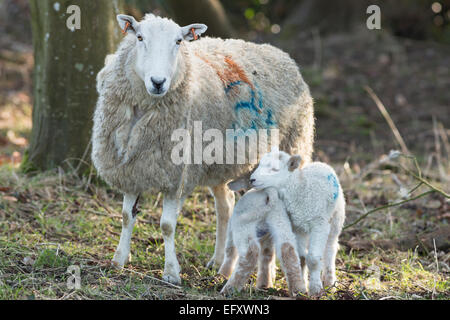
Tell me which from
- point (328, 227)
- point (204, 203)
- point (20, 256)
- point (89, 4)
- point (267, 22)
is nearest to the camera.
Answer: point (328, 227)

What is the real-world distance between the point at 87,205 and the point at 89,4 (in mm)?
1726

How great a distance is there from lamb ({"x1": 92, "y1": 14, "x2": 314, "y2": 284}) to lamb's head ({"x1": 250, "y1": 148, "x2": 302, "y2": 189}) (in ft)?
1.70

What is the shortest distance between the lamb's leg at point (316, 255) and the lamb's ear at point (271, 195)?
312 millimetres

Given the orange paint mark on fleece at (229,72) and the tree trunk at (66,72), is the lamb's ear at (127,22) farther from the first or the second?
the tree trunk at (66,72)

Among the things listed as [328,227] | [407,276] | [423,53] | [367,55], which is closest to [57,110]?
[328,227]

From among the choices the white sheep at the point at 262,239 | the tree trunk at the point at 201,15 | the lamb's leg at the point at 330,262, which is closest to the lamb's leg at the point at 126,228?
the white sheep at the point at 262,239

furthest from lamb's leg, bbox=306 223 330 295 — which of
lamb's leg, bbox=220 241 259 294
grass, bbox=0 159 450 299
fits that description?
lamb's leg, bbox=220 241 259 294

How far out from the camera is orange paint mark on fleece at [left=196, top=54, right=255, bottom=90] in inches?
183

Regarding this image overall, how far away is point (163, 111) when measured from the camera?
4199 millimetres

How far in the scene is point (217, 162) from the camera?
4539mm

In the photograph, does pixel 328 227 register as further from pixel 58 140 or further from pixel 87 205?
pixel 58 140

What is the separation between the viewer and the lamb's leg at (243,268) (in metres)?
3.95
